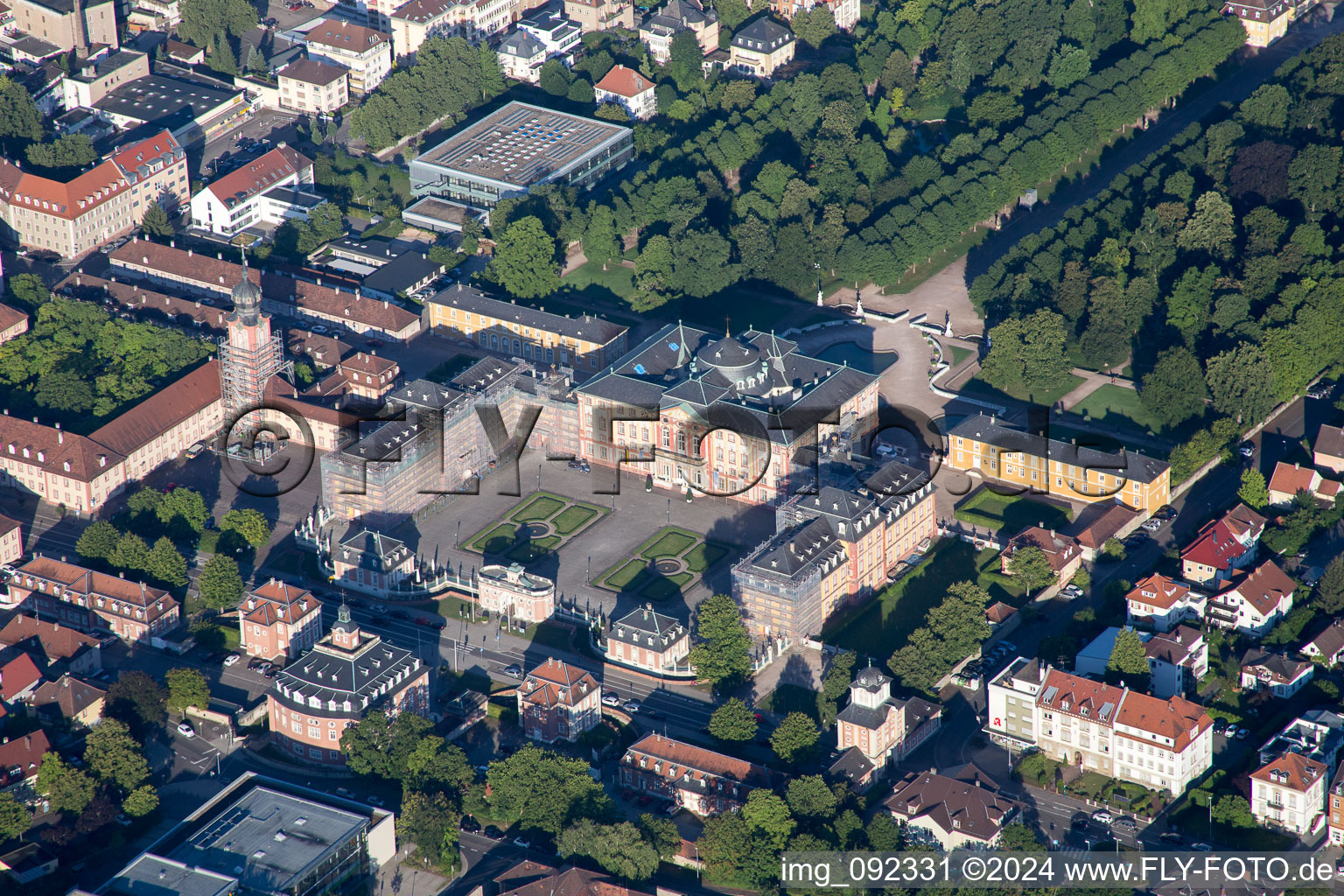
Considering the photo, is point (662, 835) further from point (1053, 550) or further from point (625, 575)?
point (1053, 550)

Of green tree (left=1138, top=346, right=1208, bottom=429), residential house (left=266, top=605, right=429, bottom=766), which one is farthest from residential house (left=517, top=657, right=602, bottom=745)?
green tree (left=1138, top=346, right=1208, bottom=429)

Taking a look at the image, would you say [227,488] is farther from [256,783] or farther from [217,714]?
[256,783]

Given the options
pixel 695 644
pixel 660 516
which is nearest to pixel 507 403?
pixel 660 516

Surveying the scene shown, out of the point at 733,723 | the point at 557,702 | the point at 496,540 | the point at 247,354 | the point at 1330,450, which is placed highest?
the point at 247,354

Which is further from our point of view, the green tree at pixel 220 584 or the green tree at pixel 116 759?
the green tree at pixel 220 584

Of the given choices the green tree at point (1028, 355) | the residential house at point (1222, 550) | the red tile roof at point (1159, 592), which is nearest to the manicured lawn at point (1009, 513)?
the residential house at point (1222, 550)

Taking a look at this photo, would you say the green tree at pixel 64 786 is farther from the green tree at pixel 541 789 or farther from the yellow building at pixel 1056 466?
the yellow building at pixel 1056 466

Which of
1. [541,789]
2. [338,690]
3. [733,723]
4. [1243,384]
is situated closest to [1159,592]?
[1243,384]
